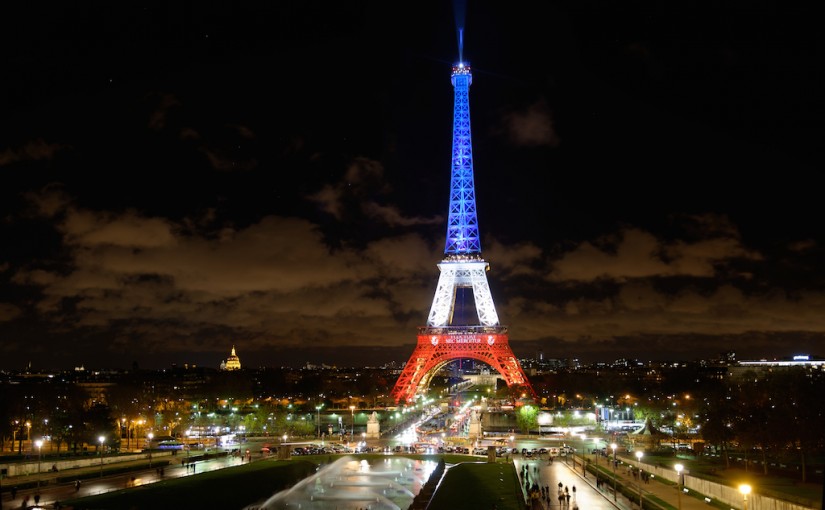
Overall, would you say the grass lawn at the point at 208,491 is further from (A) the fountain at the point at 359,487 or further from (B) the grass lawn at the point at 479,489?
(B) the grass lawn at the point at 479,489

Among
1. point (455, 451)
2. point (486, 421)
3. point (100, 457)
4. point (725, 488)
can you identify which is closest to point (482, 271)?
point (486, 421)

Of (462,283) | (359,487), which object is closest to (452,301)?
(462,283)

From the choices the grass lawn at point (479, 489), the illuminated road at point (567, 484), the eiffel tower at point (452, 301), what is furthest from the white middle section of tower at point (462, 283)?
the grass lawn at point (479, 489)

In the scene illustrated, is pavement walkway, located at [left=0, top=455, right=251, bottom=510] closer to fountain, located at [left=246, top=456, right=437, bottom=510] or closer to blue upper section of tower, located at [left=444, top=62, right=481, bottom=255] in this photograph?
fountain, located at [left=246, top=456, right=437, bottom=510]

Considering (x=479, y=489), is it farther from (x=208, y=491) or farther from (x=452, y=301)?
(x=452, y=301)

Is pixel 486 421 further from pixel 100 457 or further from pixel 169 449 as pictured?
pixel 100 457

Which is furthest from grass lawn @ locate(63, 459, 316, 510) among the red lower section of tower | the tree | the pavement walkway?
the red lower section of tower
